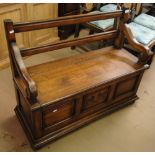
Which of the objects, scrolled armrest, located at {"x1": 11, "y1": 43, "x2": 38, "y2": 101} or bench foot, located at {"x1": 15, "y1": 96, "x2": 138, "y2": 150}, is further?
bench foot, located at {"x1": 15, "y1": 96, "x2": 138, "y2": 150}

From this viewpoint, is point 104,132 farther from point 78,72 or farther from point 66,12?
point 66,12

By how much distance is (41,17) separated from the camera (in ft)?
8.33

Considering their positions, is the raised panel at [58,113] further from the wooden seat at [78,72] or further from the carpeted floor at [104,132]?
the carpeted floor at [104,132]

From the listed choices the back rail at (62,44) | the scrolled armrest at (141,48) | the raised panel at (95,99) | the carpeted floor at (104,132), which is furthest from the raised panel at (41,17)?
the raised panel at (95,99)

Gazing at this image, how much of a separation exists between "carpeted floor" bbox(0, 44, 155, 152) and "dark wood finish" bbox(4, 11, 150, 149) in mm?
82

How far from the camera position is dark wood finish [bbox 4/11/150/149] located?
136cm

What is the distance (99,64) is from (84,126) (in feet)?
1.87

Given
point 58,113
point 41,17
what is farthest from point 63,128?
point 41,17

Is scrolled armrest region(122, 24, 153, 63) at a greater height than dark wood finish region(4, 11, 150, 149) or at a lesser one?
greater

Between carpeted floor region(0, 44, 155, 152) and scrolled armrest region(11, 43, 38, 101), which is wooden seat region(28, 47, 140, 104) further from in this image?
carpeted floor region(0, 44, 155, 152)

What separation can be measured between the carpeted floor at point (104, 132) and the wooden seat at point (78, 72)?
0.47m

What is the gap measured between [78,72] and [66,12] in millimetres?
1439

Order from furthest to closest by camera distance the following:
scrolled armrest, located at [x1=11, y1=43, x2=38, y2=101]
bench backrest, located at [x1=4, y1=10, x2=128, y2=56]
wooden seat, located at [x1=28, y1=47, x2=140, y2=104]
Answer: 1. wooden seat, located at [x1=28, y1=47, x2=140, y2=104]
2. bench backrest, located at [x1=4, y1=10, x2=128, y2=56]
3. scrolled armrest, located at [x1=11, y1=43, x2=38, y2=101]

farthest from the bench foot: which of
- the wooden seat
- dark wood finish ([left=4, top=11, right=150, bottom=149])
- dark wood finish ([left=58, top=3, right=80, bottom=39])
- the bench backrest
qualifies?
dark wood finish ([left=58, top=3, right=80, bottom=39])
